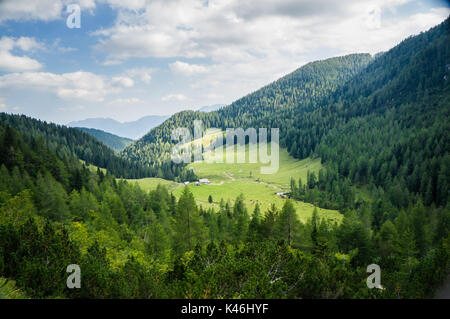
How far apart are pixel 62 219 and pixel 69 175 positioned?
28.3m

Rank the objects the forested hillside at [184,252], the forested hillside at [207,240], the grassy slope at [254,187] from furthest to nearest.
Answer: the grassy slope at [254,187], the forested hillside at [207,240], the forested hillside at [184,252]

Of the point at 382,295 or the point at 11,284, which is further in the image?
the point at 382,295

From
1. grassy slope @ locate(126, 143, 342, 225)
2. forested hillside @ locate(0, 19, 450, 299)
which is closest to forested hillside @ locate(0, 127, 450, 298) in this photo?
forested hillside @ locate(0, 19, 450, 299)

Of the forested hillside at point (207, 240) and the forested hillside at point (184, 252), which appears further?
the forested hillside at point (207, 240)

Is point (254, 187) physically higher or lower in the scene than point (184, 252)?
lower

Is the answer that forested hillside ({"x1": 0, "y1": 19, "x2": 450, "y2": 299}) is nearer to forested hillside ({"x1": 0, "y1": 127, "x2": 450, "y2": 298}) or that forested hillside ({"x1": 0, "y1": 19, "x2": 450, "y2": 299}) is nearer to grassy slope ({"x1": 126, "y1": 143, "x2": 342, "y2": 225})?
forested hillside ({"x1": 0, "y1": 127, "x2": 450, "y2": 298})

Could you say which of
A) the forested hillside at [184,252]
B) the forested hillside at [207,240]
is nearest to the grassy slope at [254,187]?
the forested hillside at [207,240]

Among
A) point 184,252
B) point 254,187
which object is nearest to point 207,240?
point 184,252

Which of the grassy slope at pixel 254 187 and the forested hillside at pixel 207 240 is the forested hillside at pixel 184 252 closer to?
the forested hillside at pixel 207 240

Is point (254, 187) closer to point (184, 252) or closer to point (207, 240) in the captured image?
point (207, 240)
